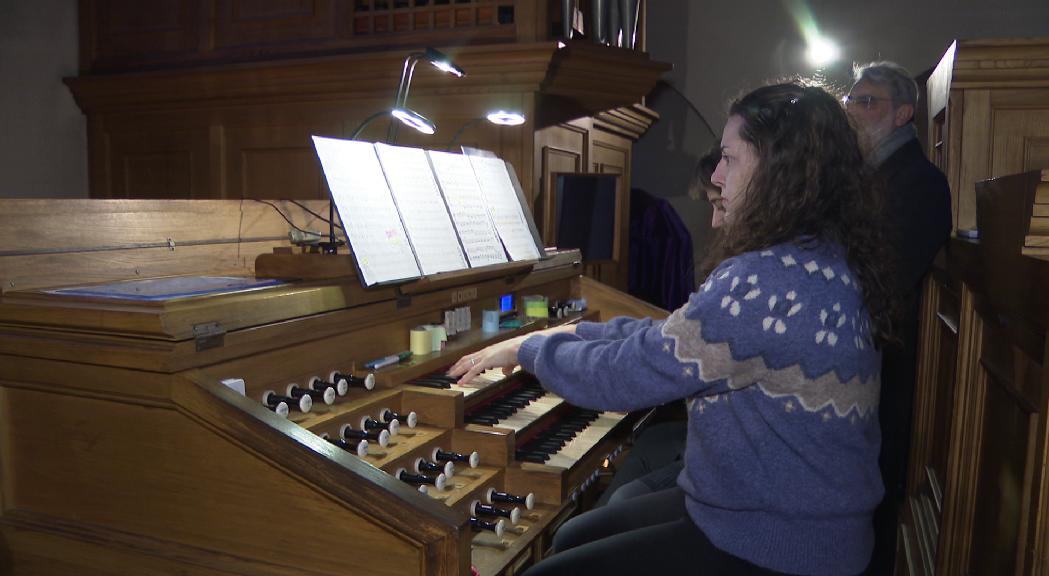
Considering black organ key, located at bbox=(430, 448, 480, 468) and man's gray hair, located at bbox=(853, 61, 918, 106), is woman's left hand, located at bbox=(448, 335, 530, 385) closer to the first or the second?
black organ key, located at bbox=(430, 448, 480, 468)

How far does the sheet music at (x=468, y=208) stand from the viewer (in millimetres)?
2654

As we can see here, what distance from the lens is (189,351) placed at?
1.56m

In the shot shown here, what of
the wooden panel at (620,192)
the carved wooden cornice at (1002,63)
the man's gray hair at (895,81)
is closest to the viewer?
the carved wooden cornice at (1002,63)

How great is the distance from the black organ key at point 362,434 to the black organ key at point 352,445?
2cm

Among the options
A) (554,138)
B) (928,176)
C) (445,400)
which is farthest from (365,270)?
(554,138)

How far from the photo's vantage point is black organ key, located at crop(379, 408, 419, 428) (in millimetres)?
2066

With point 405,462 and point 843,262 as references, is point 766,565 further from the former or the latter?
point 405,462

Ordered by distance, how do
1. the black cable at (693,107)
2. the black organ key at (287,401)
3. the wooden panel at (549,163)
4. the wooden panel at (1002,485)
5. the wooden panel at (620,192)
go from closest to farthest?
the wooden panel at (1002,485)
the black organ key at (287,401)
the wooden panel at (549,163)
the wooden panel at (620,192)
the black cable at (693,107)

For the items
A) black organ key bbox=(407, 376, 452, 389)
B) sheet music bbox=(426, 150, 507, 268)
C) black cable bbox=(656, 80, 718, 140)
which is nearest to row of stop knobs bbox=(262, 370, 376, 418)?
black organ key bbox=(407, 376, 452, 389)

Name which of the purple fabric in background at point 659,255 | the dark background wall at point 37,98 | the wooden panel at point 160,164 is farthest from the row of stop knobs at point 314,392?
the purple fabric in background at point 659,255

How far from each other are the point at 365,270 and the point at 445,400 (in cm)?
39

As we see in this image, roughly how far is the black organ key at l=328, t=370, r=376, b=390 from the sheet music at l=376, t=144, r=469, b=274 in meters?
0.39

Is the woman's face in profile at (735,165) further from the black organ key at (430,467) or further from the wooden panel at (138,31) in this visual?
the wooden panel at (138,31)

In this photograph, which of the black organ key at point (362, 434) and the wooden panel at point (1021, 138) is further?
the wooden panel at point (1021, 138)
